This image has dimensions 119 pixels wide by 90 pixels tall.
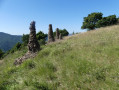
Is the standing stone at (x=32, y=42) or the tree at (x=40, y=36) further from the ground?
the tree at (x=40, y=36)

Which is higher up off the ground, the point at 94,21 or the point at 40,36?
the point at 94,21

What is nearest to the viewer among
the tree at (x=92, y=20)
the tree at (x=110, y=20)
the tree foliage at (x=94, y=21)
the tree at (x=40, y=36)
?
the tree at (x=110, y=20)

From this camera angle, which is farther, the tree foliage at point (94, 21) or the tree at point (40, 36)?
the tree at point (40, 36)

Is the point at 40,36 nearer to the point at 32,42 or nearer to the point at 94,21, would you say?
the point at 94,21

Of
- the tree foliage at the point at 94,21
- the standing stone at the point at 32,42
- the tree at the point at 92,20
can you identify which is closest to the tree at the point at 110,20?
the tree foliage at the point at 94,21

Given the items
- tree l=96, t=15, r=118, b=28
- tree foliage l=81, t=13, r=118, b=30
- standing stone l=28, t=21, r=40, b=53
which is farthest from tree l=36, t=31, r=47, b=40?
standing stone l=28, t=21, r=40, b=53

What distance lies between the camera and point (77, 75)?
9.78 feet

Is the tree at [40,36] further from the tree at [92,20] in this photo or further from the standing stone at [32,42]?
the standing stone at [32,42]

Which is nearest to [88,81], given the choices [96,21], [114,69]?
[114,69]

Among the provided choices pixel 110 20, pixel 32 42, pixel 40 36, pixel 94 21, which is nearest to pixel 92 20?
pixel 94 21

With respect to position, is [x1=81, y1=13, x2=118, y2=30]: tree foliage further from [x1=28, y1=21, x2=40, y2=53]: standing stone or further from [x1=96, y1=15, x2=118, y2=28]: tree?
[x1=28, y1=21, x2=40, y2=53]: standing stone

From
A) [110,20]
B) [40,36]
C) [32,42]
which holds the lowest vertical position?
[32,42]

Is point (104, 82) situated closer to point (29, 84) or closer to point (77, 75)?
point (77, 75)

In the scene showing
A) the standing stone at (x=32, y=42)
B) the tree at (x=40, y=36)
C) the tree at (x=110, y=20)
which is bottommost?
the standing stone at (x=32, y=42)
